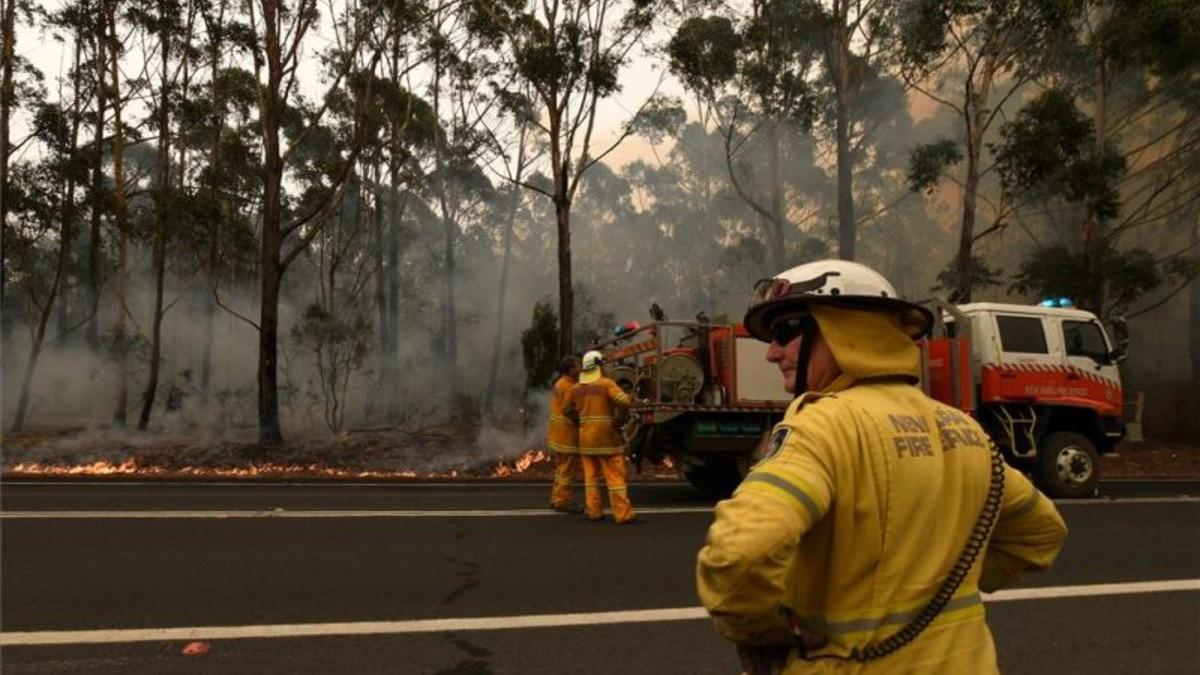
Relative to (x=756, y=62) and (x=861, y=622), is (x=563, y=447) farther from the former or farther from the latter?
(x=756, y=62)

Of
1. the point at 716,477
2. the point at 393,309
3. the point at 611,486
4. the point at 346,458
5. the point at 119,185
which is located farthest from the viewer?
the point at 393,309

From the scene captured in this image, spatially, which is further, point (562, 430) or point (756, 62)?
point (756, 62)

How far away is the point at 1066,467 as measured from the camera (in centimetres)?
1129

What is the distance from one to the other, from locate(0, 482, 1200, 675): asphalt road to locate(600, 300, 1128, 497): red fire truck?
1745mm

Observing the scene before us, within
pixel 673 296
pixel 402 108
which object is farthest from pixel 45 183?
pixel 673 296

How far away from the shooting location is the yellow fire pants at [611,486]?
8602 millimetres

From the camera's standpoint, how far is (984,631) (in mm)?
1732

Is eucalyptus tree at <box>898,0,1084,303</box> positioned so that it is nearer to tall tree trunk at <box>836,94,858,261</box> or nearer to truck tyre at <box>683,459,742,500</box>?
tall tree trunk at <box>836,94,858,261</box>

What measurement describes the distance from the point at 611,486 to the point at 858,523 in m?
7.13

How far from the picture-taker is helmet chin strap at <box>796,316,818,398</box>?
186cm

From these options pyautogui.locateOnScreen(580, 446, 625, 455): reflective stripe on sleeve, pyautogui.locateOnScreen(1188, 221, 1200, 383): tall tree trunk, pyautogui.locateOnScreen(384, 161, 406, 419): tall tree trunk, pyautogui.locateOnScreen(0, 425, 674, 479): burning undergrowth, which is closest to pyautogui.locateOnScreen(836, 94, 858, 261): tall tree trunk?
pyautogui.locateOnScreen(0, 425, 674, 479): burning undergrowth

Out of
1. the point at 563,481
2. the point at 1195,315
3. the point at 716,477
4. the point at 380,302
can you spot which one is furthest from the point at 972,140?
the point at 380,302

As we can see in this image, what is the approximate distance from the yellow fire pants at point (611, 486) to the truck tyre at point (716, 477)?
286cm

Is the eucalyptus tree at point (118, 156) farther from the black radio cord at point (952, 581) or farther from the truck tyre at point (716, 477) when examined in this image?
the black radio cord at point (952, 581)
